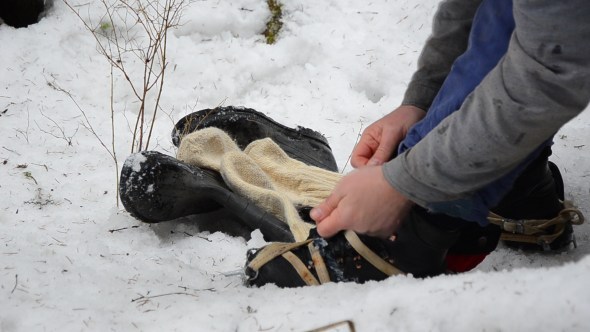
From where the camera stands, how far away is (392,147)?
168 centimetres

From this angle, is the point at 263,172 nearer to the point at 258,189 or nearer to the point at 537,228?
the point at 258,189

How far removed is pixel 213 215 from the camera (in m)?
2.33

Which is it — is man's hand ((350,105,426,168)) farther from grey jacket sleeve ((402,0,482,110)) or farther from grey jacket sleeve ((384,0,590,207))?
grey jacket sleeve ((384,0,590,207))

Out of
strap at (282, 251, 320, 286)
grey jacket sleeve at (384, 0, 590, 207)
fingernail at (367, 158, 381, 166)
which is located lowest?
strap at (282, 251, 320, 286)

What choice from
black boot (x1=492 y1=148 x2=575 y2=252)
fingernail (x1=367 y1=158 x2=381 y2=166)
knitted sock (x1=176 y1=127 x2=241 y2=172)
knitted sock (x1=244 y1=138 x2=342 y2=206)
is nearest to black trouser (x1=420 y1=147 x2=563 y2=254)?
black boot (x1=492 y1=148 x2=575 y2=252)

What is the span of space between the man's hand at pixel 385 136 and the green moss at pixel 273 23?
2.22 m

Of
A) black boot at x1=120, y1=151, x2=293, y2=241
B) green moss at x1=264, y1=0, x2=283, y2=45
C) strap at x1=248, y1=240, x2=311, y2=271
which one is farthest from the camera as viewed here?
green moss at x1=264, y1=0, x2=283, y2=45

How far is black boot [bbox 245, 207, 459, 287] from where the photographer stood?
147 cm

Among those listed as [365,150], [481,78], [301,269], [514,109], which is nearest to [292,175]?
[365,150]

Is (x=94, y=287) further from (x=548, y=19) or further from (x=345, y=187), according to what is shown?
(x=548, y=19)

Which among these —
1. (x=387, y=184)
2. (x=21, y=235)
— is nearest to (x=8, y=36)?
(x=21, y=235)

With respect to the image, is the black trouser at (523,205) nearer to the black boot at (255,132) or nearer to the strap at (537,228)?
the strap at (537,228)

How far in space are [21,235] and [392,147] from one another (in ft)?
4.68

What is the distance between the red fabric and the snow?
7.4 inches
